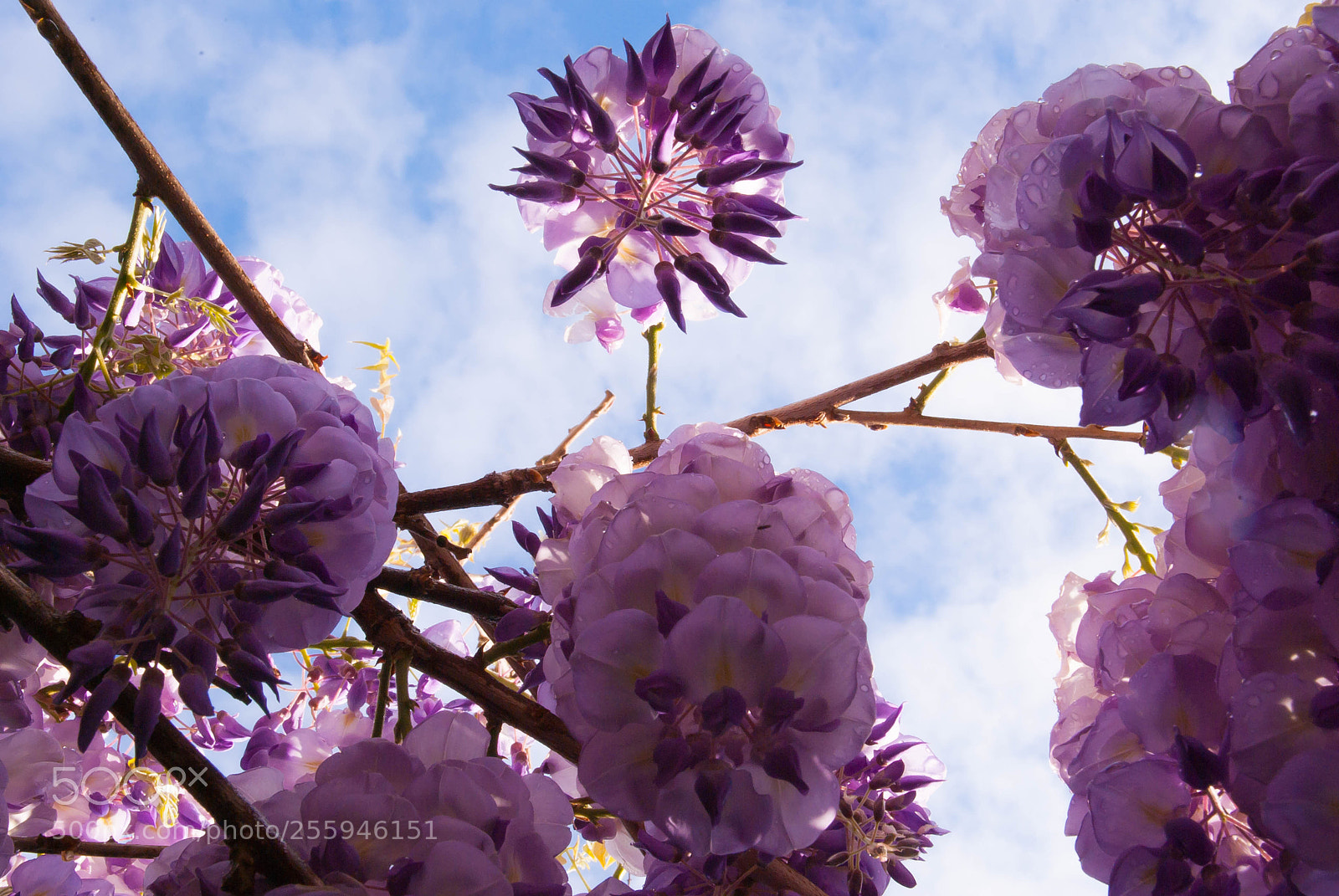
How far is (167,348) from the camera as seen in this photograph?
150 centimetres

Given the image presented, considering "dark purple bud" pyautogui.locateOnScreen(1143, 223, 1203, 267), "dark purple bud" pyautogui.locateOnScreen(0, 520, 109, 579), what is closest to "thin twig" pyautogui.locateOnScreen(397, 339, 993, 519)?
"dark purple bud" pyautogui.locateOnScreen(0, 520, 109, 579)

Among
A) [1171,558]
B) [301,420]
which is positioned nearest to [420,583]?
[301,420]

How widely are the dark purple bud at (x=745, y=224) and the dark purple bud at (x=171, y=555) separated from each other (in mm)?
843

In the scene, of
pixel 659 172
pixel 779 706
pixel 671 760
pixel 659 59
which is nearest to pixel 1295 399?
pixel 779 706

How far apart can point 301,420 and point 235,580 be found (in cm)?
20

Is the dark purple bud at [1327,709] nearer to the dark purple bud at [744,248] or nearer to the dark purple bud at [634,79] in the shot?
the dark purple bud at [744,248]

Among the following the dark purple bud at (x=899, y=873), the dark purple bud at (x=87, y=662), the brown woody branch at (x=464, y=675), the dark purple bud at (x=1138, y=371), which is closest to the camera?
the dark purple bud at (x=87, y=662)

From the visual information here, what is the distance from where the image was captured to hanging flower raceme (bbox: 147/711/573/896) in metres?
0.87

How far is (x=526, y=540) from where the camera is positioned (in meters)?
1.26

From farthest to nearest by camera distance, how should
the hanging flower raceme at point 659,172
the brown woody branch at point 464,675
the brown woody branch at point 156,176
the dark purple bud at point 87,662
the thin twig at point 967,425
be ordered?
1. the thin twig at point 967,425
2. the brown woody branch at point 156,176
3. the hanging flower raceme at point 659,172
4. the brown woody branch at point 464,675
5. the dark purple bud at point 87,662

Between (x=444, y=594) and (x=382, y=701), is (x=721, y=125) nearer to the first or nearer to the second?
(x=444, y=594)

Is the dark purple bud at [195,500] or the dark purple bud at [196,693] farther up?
the dark purple bud at [195,500]

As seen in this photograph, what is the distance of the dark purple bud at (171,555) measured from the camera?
81cm

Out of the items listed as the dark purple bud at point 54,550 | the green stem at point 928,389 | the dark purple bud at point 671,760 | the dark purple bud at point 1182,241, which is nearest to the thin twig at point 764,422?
the green stem at point 928,389
